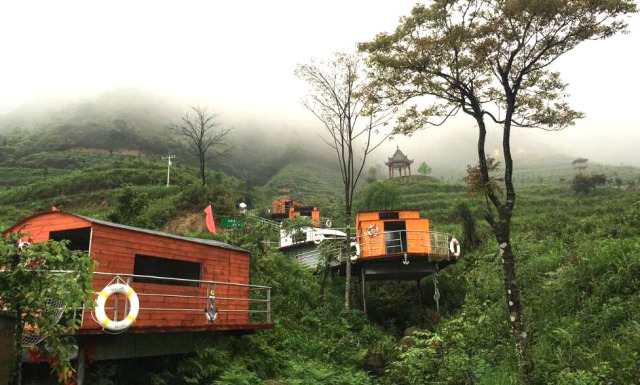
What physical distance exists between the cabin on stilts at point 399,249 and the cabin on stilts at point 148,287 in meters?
9.10

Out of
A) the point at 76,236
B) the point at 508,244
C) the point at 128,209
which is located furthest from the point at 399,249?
the point at 76,236

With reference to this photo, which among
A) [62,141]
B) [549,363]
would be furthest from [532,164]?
[549,363]

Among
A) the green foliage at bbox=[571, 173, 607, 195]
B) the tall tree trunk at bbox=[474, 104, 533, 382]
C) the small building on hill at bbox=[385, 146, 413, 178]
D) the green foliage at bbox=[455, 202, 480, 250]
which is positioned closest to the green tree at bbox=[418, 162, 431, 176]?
the small building on hill at bbox=[385, 146, 413, 178]

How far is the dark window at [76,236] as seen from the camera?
10.6 metres

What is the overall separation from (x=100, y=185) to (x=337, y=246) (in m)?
37.4

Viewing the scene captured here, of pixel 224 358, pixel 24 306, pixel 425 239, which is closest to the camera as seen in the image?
pixel 24 306

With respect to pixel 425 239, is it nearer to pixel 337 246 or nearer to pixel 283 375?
pixel 337 246

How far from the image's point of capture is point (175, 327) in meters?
10.5

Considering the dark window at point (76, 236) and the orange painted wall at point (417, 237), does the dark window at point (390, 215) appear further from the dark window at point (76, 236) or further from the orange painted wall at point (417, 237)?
the dark window at point (76, 236)

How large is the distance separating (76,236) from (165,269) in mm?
2444

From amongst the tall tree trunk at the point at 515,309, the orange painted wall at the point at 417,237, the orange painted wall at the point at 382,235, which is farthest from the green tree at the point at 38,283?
the orange painted wall at the point at 417,237

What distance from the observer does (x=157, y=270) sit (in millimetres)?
11789

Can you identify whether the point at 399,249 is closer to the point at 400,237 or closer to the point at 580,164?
the point at 400,237

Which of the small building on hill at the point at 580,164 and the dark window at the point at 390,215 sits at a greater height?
the small building on hill at the point at 580,164
